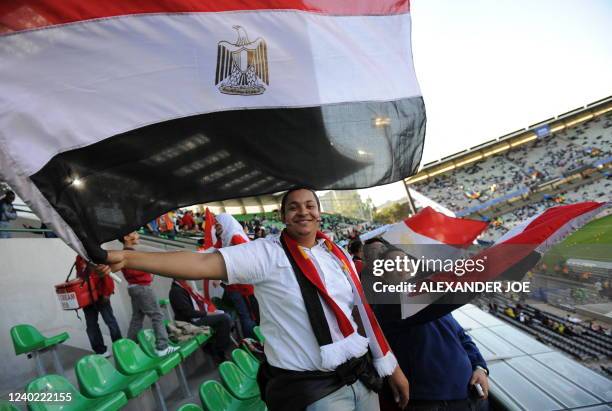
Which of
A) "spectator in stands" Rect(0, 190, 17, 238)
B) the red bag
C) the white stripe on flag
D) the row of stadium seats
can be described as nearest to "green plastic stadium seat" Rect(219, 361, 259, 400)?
the row of stadium seats

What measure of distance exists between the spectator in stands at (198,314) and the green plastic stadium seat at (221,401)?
1105 mm

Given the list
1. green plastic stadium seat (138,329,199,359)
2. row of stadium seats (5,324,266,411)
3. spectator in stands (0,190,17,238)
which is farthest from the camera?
spectator in stands (0,190,17,238)

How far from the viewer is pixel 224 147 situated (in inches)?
62.4

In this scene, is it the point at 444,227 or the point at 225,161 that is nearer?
the point at 225,161

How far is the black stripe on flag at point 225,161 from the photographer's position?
4.06ft

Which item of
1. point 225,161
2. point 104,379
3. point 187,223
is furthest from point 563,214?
point 187,223

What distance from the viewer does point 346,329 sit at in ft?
4.45

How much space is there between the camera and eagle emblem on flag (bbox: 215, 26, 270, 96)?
1515 millimetres

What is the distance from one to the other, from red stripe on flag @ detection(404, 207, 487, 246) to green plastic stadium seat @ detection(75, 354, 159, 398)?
258 centimetres

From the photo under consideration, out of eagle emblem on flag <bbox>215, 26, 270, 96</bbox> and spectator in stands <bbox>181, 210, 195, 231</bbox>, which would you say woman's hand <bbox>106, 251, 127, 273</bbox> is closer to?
eagle emblem on flag <bbox>215, 26, 270, 96</bbox>

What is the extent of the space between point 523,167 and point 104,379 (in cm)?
4204

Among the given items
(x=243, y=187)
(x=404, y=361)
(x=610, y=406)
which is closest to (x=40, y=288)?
(x=243, y=187)

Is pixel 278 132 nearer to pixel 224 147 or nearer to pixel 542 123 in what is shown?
pixel 224 147

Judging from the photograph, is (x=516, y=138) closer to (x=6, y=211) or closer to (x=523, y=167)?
(x=523, y=167)
